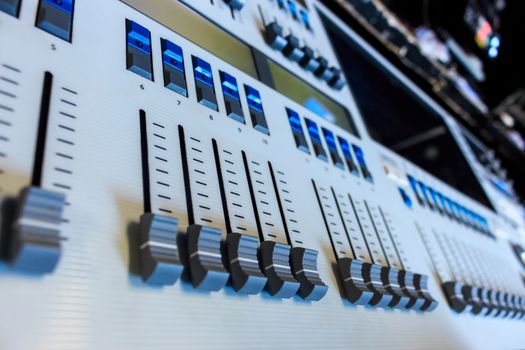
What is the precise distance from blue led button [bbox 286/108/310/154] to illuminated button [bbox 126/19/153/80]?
0.44 m

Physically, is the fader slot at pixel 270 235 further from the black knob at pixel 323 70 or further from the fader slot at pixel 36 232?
the black knob at pixel 323 70

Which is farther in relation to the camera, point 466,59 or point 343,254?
point 466,59

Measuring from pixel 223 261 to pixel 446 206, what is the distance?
149cm

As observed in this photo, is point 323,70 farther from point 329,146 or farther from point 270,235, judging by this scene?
point 270,235

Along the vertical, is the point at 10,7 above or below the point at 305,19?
below

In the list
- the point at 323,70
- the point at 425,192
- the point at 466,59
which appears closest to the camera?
the point at 323,70

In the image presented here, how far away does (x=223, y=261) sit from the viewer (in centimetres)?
61

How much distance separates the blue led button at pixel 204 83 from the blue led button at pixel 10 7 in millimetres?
332

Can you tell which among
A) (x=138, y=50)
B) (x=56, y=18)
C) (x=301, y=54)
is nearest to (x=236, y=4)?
(x=301, y=54)

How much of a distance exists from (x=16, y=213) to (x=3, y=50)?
0.25 meters

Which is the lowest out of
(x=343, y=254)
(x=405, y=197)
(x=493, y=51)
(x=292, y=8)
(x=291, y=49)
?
(x=343, y=254)

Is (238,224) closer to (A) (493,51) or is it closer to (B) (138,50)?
(B) (138,50)

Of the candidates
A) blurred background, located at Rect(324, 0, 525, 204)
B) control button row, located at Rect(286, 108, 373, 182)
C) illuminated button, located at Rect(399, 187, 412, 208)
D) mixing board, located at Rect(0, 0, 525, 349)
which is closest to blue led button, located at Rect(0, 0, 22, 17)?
mixing board, located at Rect(0, 0, 525, 349)

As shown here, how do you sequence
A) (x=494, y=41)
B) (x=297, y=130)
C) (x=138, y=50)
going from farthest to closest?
(x=494, y=41) < (x=297, y=130) < (x=138, y=50)
